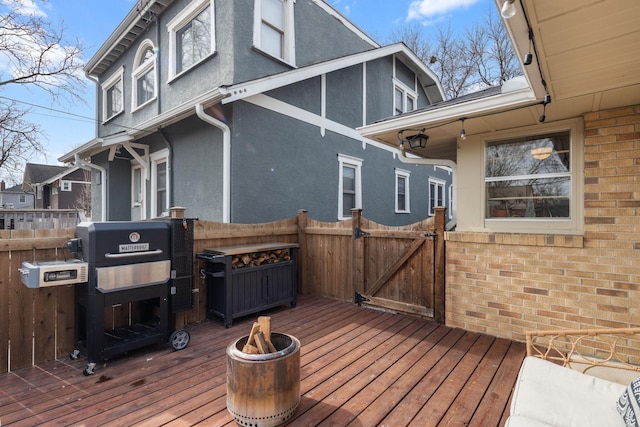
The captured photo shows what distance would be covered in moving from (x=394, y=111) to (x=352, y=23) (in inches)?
110

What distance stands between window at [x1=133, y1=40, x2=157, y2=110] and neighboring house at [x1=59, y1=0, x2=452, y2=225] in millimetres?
34

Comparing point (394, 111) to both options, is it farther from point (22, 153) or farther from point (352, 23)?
point (22, 153)

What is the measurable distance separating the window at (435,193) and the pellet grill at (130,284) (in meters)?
10.1

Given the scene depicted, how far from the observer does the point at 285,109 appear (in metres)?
6.43

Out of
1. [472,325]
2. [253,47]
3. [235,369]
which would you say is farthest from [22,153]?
[472,325]

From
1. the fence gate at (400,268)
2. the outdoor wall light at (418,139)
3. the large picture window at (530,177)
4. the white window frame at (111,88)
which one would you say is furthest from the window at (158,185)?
the large picture window at (530,177)

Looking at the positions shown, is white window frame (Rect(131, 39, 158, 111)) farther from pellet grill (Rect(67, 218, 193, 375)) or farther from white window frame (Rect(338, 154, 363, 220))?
pellet grill (Rect(67, 218, 193, 375))

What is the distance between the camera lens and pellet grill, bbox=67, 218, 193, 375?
282 centimetres

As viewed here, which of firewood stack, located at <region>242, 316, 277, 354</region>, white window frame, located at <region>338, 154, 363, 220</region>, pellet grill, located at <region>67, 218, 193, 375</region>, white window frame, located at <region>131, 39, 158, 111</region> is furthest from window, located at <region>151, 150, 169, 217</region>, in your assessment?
firewood stack, located at <region>242, 316, 277, 354</region>

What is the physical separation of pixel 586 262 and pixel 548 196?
81 centimetres

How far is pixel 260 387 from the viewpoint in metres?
2.04

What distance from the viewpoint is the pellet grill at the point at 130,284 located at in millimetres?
2820

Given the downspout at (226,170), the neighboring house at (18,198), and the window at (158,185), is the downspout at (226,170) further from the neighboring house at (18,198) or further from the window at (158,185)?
the neighboring house at (18,198)

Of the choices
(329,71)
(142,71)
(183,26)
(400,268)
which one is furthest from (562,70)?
(142,71)
